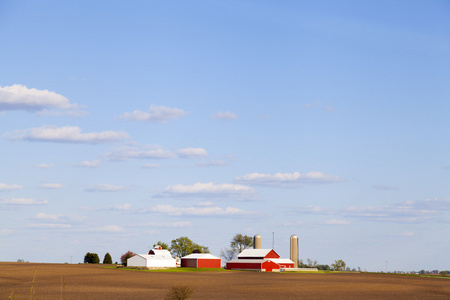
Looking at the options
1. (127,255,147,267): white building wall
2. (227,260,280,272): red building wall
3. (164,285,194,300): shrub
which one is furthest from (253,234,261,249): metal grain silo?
(164,285,194,300): shrub

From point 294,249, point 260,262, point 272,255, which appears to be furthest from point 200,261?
point 294,249

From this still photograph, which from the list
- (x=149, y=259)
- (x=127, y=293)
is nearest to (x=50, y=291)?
(x=127, y=293)

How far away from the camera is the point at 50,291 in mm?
52531

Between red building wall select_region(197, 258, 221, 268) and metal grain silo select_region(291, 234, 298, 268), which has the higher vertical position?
metal grain silo select_region(291, 234, 298, 268)

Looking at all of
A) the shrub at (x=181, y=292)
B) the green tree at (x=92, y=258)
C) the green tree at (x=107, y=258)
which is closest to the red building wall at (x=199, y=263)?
the green tree at (x=107, y=258)

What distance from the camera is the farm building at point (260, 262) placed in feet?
393

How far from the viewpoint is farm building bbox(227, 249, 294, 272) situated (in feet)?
393

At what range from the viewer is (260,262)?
120 meters

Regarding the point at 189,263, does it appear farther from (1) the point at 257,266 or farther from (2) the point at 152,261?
(1) the point at 257,266

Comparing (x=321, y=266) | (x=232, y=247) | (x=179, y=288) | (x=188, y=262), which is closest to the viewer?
(x=179, y=288)

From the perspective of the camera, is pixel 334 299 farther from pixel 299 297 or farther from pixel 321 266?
pixel 321 266

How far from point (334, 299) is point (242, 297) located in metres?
7.68

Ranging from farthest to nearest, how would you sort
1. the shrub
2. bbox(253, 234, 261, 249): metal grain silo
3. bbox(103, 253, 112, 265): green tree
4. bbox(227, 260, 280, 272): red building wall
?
bbox(253, 234, 261, 249): metal grain silo < bbox(103, 253, 112, 265): green tree < bbox(227, 260, 280, 272): red building wall < the shrub

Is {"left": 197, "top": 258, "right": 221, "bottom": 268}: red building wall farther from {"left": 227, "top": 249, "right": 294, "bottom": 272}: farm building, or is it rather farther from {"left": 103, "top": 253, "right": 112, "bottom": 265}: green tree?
{"left": 103, "top": 253, "right": 112, "bottom": 265}: green tree
